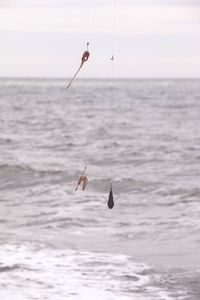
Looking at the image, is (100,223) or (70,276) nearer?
(70,276)

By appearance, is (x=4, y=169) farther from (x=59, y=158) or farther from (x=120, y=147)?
(x=120, y=147)

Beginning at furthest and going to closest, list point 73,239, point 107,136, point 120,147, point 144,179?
point 107,136 → point 120,147 → point 144,179 → point 73,239

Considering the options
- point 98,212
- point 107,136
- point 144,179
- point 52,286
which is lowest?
point 52,286

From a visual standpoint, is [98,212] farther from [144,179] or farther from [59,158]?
[59,158]

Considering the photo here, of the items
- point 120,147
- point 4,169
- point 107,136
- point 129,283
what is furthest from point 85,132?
point 129,283

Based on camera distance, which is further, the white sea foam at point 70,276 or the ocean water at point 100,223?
the ocean water at point 100,223

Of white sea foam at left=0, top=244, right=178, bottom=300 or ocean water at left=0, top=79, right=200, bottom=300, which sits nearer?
white sea foam at left=0, top=244, right=178, bottom=300

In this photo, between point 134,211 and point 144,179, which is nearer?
point 134,211

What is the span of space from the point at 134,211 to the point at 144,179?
18.2 feet

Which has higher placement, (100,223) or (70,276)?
(100,223)

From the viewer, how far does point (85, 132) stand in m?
44.2

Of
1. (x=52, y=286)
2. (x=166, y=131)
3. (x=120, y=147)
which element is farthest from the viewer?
(x=166, y=131)

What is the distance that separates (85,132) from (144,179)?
832 inches

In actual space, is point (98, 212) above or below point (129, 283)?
above
